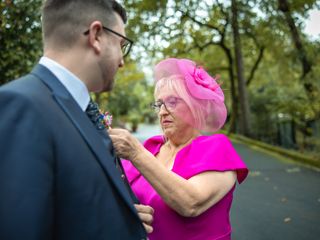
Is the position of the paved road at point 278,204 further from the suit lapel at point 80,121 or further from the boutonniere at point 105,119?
the suit lapel at point 80,121

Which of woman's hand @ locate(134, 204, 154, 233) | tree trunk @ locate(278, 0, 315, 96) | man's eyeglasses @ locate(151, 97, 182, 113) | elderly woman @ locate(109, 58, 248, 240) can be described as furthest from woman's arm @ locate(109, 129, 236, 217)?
tree trunk @ locate(278, 0, 315, 96)

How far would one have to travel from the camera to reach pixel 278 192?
732 cm

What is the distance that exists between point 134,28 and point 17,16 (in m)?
6.59

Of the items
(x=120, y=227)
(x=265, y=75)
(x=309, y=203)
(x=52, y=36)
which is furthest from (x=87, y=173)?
(x=265, y=75)

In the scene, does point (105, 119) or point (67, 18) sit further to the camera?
point (105, 119)

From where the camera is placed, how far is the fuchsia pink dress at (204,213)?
2.07 meters

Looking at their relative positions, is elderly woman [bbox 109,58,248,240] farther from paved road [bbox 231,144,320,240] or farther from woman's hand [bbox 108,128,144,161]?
paved road [bbox 231,144,320,240]

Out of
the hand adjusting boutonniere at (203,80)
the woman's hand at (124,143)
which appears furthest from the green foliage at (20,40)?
the woman's hand at (124,143)

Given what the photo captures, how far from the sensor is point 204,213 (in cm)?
207

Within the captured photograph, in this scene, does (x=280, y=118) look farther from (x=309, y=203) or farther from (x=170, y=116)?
(x=170, y=116)

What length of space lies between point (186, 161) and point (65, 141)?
1172 millimetres

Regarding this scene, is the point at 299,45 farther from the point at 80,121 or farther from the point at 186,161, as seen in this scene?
the point at 80,121

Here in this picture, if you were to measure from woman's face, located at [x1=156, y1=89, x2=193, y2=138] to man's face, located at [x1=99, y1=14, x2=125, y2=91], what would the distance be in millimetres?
903

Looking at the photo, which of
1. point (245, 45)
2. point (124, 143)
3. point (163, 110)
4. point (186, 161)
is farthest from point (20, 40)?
point (245, 45)
